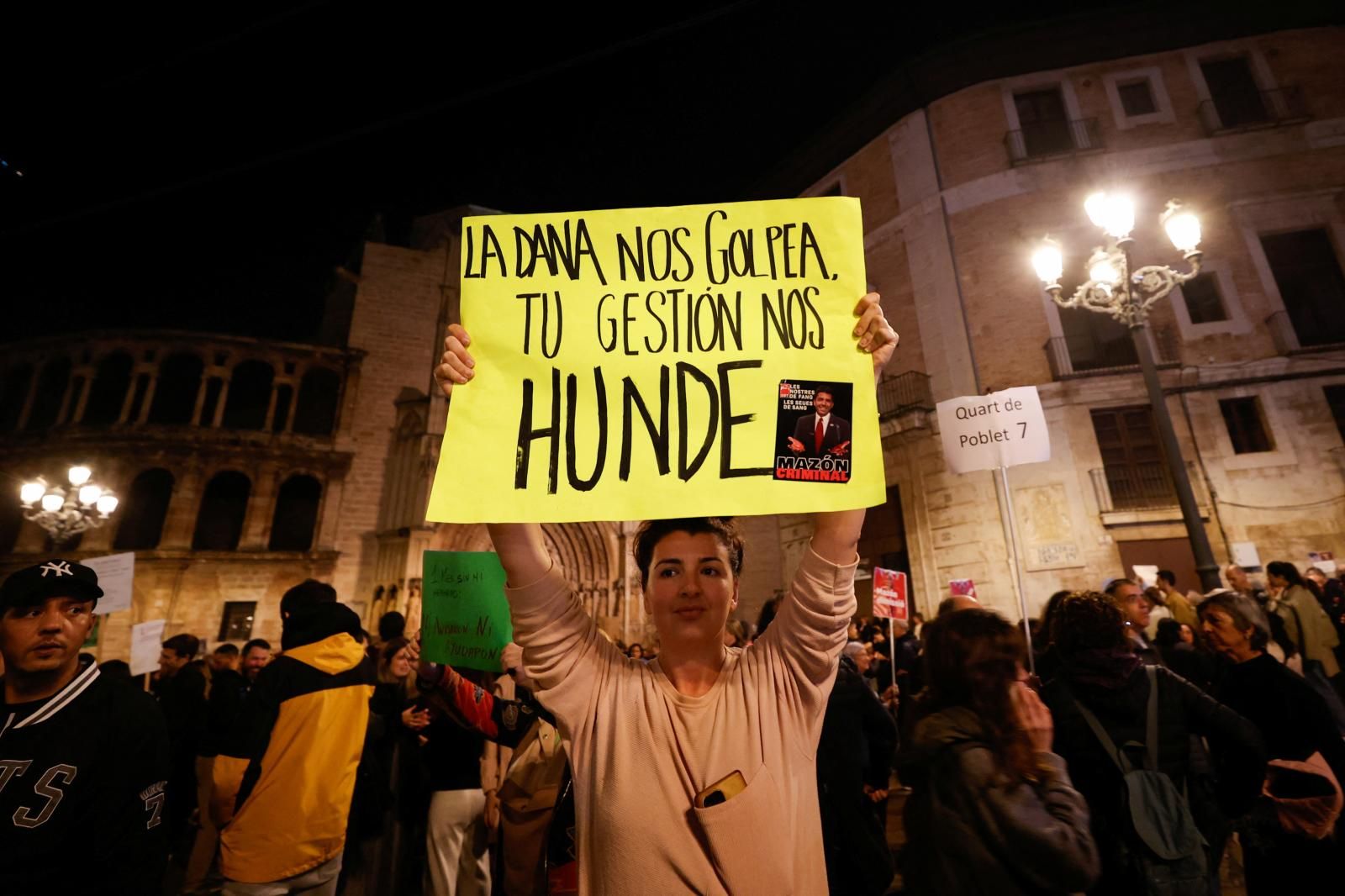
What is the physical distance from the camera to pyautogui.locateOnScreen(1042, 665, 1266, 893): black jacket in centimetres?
221

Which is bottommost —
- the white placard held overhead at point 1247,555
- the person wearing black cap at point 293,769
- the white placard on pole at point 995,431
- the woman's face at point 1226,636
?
the person wearing black cap at point 293,769

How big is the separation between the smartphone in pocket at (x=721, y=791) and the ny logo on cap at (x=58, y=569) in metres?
2.87

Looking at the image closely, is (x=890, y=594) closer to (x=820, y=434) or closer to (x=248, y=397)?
(x=820, y=434)

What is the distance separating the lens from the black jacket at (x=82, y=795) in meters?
2.03

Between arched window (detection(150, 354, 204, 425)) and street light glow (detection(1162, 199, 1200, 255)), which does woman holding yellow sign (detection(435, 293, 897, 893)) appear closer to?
street light glow (detection(1162, 199, 1200, 255))

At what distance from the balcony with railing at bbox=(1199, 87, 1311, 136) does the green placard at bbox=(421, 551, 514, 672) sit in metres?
19.3

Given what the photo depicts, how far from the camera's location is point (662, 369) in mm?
1624

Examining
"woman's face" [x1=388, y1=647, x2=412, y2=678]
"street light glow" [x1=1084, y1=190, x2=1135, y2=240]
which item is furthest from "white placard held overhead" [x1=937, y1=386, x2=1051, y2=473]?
"woman's face" [x1=388, y1=647, x2=412, y2=678]

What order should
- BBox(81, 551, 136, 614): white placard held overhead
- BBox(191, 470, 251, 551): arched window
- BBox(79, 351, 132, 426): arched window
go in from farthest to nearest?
1. BBox(79, 351, 132, 426): arched window
2. BBox(191, 470, 251, 551): arched window
3. BBox(81, 551, 136, 614): white placard held overhead

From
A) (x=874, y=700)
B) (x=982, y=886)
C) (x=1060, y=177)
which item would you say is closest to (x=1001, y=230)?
(x=1060, y=177)

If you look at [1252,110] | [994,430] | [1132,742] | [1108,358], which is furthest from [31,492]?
[1252,110]

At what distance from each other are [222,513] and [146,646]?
14122mm

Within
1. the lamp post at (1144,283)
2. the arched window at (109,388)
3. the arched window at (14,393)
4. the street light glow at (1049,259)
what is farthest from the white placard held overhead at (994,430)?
the arched window at (14,393)

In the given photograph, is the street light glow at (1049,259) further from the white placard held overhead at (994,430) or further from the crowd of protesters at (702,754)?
the crowd of protesters at (702,754)
